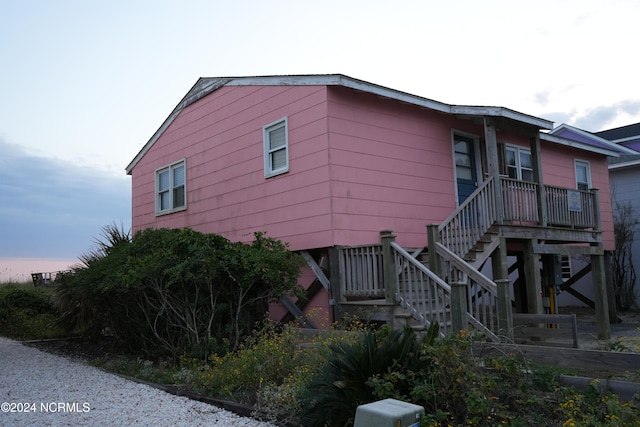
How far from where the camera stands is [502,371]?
495 centimetres

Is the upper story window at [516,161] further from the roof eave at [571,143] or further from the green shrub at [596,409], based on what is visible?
the green shrub at [596,409]

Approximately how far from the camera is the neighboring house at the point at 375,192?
9.19 meters

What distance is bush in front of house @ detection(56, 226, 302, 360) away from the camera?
836 cm

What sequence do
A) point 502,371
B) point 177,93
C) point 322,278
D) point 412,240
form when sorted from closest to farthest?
point 502,371, point 322,278, point 412,240, point 177,93

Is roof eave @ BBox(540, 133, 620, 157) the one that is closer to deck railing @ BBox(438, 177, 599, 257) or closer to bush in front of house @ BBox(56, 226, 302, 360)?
deck railing @ BBox(438, 177, 599, 257)

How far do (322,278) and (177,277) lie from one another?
2783 mm

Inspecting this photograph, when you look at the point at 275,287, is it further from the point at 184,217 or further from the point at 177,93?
the point at 177,93

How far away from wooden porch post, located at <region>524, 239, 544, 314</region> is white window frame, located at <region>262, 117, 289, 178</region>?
527cm

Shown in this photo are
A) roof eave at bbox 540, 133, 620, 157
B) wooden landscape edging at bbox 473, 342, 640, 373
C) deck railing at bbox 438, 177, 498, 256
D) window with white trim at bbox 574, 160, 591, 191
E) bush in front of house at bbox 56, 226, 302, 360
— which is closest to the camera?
wooden landscape edging at bbox 473, 342, 640, 373

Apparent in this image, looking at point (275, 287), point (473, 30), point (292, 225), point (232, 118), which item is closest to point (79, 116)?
point (232, 118)

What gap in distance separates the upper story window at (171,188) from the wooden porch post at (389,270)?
692cm

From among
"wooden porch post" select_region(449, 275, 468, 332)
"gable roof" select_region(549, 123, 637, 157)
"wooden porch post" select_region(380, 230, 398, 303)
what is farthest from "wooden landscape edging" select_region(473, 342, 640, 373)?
"gable roof" select_region(549, 123, 637, 157)

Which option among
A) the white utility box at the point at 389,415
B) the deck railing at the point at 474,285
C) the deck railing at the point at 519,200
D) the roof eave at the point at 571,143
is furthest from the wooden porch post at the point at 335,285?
the roof eave at the point at 571,143

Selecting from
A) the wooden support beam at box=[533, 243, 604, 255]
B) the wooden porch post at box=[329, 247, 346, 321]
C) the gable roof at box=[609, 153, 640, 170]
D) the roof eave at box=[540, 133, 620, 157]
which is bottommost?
the wooden porch post at box=[329, 247, 346, 321]
